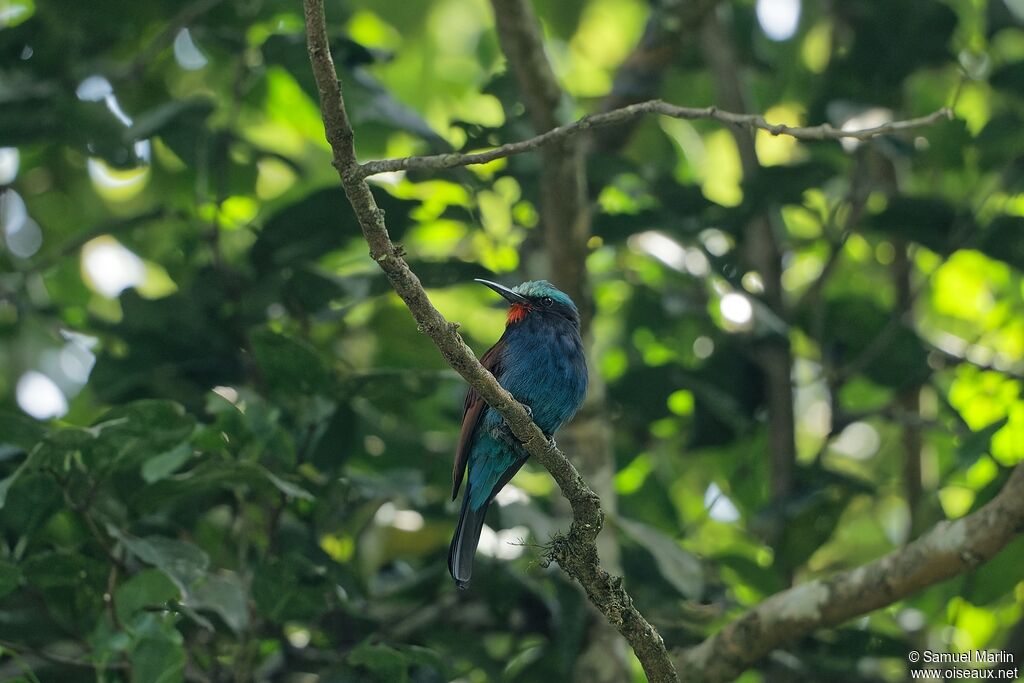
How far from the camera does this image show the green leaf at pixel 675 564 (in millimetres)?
4578

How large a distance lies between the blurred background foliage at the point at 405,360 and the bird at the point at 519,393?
207mm

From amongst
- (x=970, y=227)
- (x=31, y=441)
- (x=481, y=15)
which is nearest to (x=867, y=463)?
(x=970, y=227)

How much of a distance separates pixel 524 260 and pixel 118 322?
1.87m

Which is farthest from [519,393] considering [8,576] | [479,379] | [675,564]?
[8,576]

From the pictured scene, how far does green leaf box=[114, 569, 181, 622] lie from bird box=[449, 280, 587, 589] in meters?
1.03

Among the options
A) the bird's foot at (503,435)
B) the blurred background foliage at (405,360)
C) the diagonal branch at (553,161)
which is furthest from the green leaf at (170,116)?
the bird's foot at (503,435)

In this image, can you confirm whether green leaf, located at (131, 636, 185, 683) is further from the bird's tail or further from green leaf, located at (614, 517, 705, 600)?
green leaf, located at (614, 517, 705, 600)

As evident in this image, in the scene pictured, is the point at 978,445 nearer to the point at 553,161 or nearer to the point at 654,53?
the point at 553,161

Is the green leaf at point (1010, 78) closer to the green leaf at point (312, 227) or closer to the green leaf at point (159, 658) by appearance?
the green leaf at point (312, 227)

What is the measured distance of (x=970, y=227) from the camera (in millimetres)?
5285

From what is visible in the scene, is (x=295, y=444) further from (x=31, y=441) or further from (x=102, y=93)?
(x=102, y=93)

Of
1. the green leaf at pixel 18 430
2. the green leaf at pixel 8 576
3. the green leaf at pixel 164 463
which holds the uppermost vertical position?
the green leaf at pixel 18 430

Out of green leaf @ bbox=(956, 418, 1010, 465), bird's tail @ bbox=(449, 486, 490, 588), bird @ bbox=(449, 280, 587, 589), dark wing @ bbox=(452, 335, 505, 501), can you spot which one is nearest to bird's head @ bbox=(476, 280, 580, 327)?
bird @ bbox=(449, 280, 587, 589)

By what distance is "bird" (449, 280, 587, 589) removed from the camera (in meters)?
4.52
